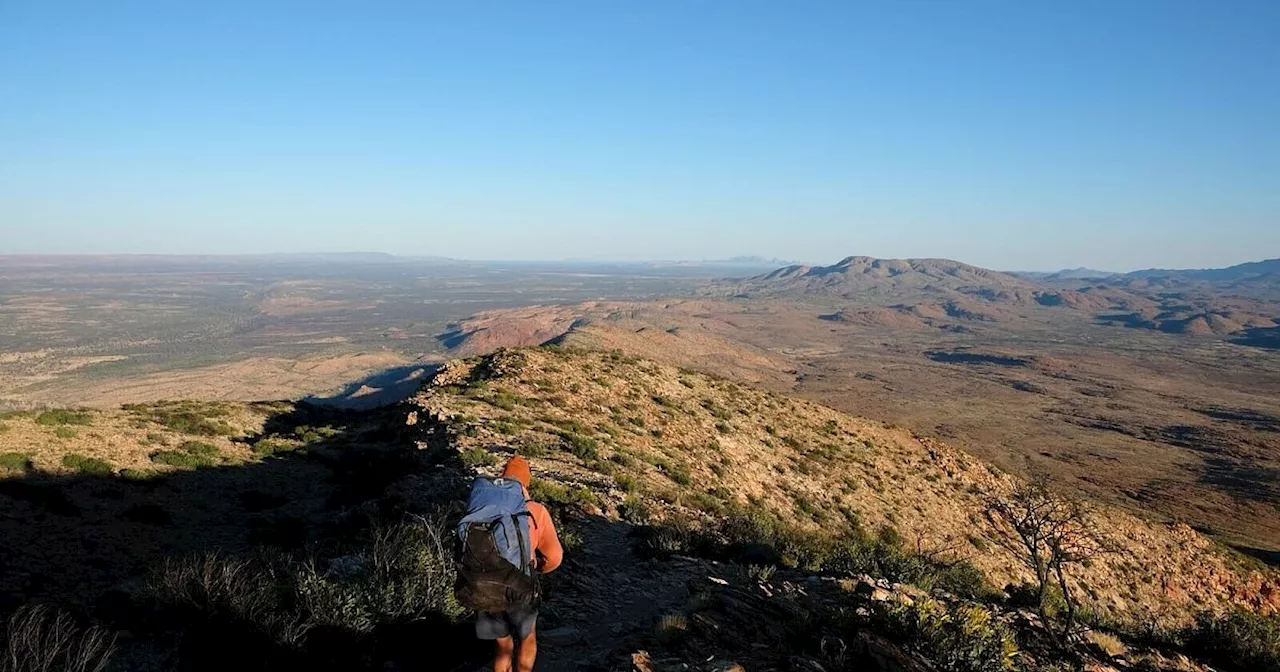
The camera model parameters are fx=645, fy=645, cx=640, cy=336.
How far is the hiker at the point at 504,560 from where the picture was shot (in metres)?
5.08

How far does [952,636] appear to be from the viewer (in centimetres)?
655

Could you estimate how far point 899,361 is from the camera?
441 feet

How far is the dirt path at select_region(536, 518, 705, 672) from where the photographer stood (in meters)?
6.87

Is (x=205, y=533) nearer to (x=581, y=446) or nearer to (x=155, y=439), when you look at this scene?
(x=155, y=439)

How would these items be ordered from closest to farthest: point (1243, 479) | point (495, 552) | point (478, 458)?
point (495, 552)
point (478, 458)
point (1243, 479)

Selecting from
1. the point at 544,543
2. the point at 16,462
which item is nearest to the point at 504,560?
the point at 544,543

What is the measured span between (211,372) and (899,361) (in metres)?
128

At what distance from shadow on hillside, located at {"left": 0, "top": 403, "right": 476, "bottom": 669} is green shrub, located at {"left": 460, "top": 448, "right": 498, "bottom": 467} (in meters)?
0.43

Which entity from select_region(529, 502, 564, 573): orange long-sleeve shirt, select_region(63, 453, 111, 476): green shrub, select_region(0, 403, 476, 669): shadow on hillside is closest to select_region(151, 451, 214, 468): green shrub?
select_region(0, 403, 476, 669): shadow on hillside

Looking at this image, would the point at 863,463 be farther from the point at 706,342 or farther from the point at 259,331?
the point at 259,331

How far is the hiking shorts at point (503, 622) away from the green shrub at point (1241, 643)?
8813mm

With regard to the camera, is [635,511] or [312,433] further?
[312,433]

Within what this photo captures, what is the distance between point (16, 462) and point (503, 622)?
1877 cm

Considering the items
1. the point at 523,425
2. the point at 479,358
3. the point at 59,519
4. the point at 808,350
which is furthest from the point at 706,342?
the point at 59,519
